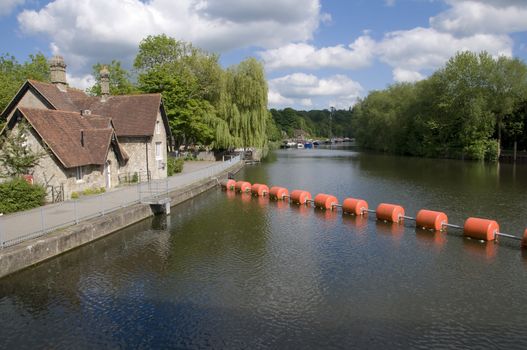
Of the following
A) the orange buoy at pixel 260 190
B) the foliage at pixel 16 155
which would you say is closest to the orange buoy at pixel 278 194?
the orange buoy at pixel 260 190

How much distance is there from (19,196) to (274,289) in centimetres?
1568

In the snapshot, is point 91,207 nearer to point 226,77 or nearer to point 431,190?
point 431,190

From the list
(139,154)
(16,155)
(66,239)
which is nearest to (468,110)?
(139,154)

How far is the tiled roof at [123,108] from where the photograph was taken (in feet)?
117

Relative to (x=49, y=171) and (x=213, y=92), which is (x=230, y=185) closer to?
(x=49, y=171)

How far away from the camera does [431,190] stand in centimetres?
3594

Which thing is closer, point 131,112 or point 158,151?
point 131,112

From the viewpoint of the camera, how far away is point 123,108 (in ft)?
124

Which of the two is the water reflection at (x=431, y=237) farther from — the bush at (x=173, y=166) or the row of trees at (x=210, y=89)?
the row of trees at (x=210, y=89)

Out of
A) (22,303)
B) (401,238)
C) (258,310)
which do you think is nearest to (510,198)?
(401,238)

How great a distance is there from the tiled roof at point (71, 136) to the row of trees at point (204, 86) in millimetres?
25494

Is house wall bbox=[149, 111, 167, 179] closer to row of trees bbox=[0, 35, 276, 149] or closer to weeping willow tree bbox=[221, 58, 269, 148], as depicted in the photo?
row of trees bbox=[0, 35, 276, 149]

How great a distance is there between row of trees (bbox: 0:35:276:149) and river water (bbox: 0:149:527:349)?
35181 mm

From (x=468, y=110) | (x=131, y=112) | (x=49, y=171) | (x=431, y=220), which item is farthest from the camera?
(x=468, y=110)
